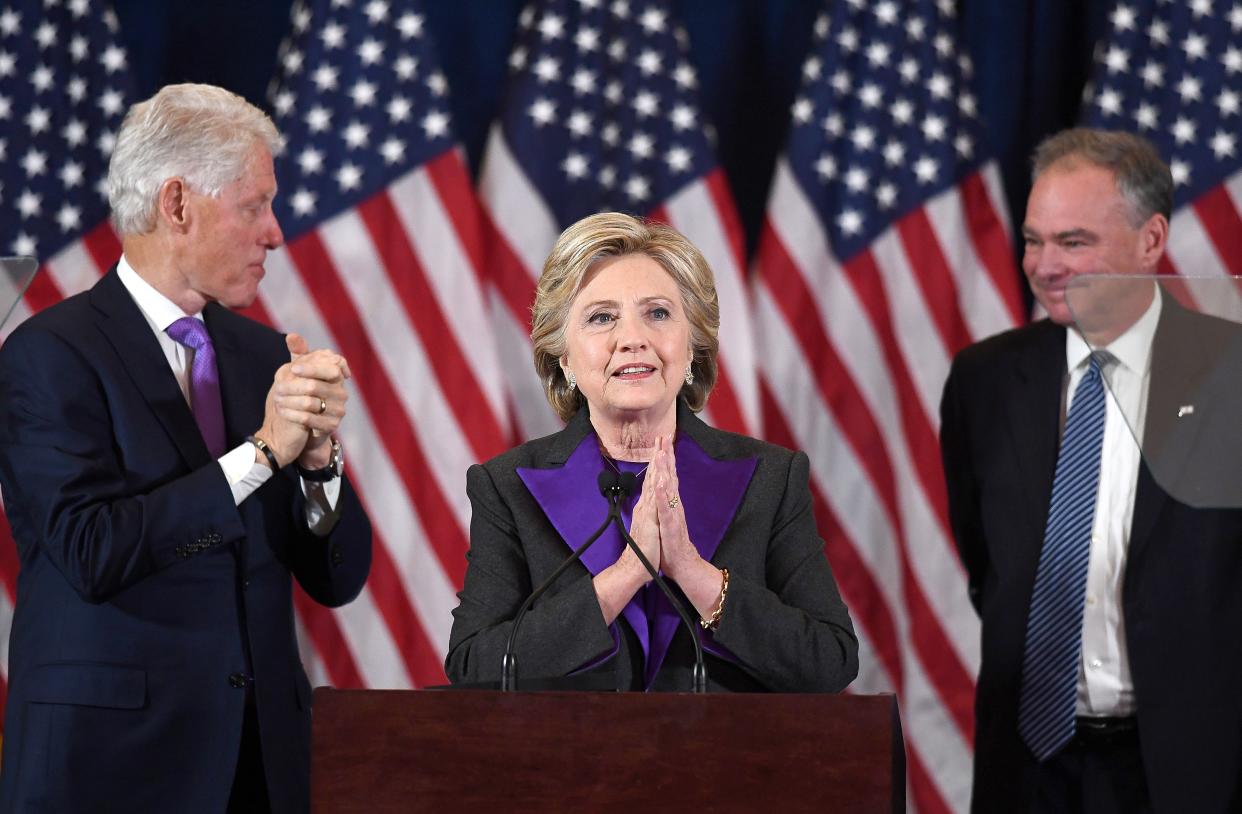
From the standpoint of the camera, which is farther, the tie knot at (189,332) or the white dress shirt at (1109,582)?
the white dress shirt at (1109,582)

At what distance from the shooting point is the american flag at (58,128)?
4.40 meters

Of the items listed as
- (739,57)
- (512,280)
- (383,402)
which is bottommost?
(383,402)

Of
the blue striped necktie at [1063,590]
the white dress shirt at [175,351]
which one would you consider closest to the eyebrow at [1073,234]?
the blue striped necktie at [1063,590]

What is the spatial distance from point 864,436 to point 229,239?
210 centimetres

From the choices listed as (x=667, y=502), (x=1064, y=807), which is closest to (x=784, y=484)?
(x=667, y=502)

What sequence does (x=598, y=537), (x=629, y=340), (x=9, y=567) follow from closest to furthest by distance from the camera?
(x=598, y=537)
(x=629, y=340)
(x=9, y=567)

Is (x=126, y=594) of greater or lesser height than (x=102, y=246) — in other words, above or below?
below

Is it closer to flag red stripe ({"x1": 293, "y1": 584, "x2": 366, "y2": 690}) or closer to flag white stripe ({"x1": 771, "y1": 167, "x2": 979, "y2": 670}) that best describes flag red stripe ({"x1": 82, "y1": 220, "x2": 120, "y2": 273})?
flag red stripe ({"x1": 293, "y1": 584, "x2": 366, "y2": 690})

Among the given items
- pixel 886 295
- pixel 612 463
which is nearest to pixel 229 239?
pixel 612 463

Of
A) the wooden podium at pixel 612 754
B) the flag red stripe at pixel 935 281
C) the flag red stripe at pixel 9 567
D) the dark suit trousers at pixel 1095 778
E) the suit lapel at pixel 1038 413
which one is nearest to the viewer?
the wooden podium at pixel 612 754

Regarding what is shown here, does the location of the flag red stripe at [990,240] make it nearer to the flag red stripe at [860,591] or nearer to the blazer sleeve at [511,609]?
the flag red stripe at [860,591]

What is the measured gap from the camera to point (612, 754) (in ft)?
6.49

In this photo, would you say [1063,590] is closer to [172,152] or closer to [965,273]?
[965,273]

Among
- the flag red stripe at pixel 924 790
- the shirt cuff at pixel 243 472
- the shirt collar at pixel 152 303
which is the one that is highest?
the shirt collar at pixel 152 303
